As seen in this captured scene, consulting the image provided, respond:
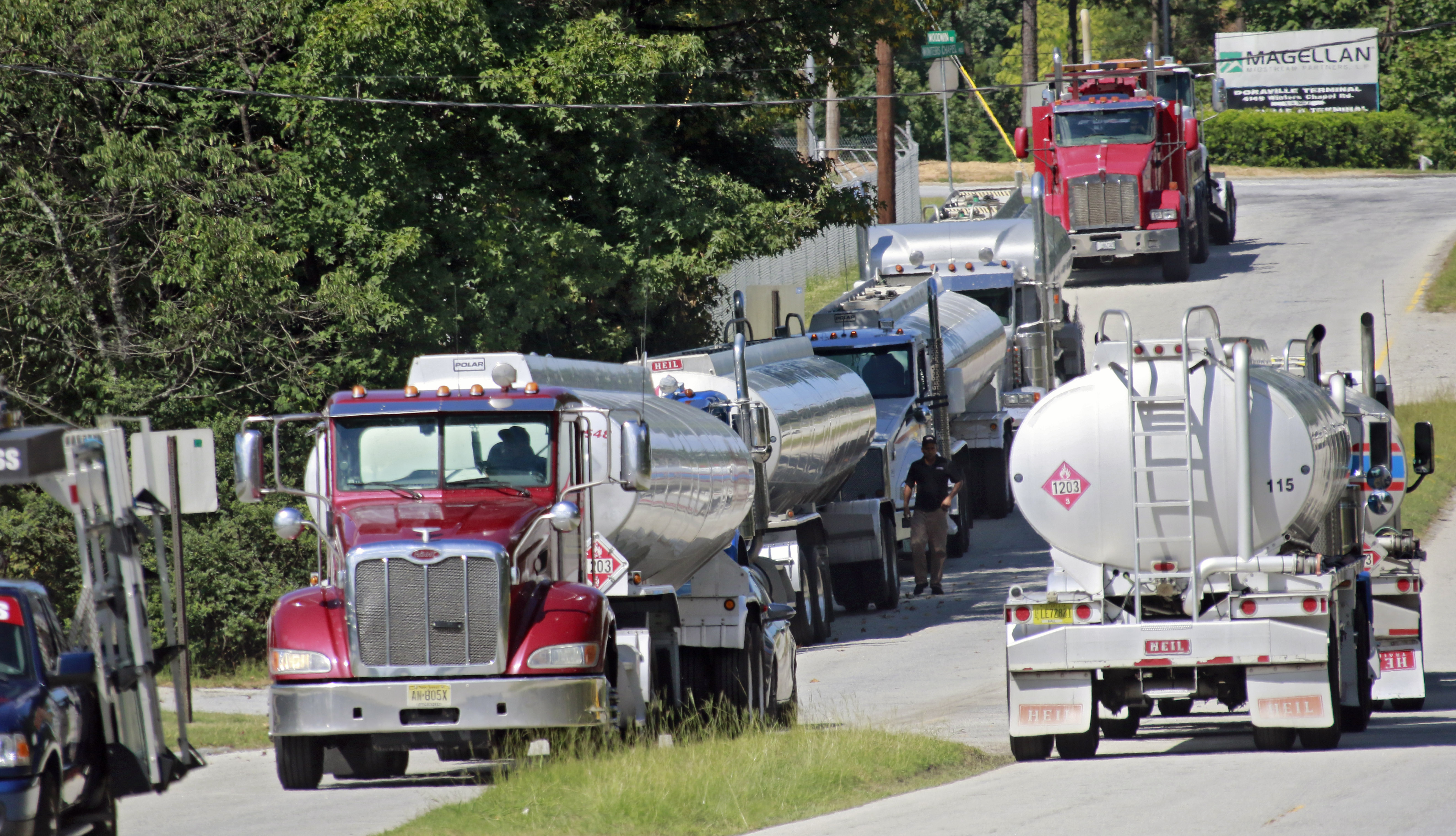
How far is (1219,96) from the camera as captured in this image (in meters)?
44.9

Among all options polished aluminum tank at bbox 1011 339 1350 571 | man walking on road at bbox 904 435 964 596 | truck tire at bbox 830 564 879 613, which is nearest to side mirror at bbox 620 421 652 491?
polished aluminum tank at bbox 1011 339 1350 571

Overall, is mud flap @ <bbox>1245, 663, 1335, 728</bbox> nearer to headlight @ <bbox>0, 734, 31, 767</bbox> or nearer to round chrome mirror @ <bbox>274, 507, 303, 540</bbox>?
round chrome mirror @ <bbox>274, 507, 303, 540</bbox>

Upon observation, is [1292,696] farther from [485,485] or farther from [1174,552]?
[485,485]

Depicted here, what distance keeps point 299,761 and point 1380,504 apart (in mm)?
9766

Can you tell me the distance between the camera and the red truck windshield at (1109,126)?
124 feet

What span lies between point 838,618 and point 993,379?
7191mm

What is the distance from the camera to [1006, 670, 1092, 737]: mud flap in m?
12.4

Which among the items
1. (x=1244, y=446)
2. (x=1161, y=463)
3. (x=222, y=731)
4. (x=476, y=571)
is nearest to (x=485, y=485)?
(x=476, y=571)

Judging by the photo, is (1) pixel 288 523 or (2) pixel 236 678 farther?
(2) pixel 236 678

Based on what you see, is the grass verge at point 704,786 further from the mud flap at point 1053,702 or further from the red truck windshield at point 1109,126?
the red truck windshield at point 1109,126

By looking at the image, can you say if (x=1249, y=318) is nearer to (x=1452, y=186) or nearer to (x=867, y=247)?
(x=867, y=247)

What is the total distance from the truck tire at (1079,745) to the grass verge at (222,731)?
633 centimetres

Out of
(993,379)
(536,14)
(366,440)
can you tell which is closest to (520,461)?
(366,440)

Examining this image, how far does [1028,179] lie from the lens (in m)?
59.8
